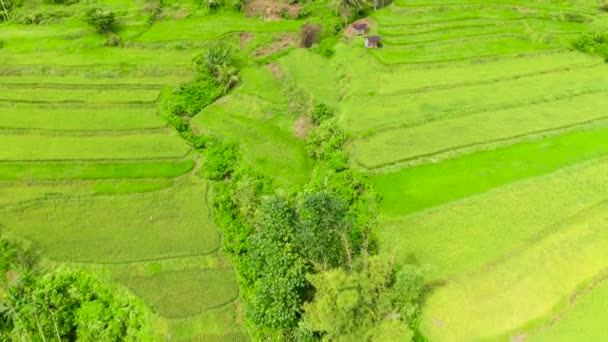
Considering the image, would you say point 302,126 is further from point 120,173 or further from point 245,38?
point 245,38

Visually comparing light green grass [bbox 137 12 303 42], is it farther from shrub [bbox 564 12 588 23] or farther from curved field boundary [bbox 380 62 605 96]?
shrub [bbox 564 12 588 23]

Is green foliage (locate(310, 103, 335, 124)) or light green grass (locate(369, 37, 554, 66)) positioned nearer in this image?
green foliage (locate(310, 103, 335, 124))

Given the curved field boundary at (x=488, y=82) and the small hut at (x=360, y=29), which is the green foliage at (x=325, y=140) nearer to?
the curved field boundary at (x=488, y=82)

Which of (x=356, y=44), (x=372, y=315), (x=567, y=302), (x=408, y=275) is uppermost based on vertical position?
(x=356, y=44)

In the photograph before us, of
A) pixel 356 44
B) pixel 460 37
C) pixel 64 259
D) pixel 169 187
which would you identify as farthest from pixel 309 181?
pixel 460 37

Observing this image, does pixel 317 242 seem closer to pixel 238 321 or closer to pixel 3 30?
pixel 238 321

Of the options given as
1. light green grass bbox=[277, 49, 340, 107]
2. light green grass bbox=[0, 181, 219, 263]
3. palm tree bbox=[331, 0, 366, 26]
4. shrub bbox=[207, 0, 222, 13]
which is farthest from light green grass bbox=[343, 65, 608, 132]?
shrub bbox=[207, 0, 222, 13]

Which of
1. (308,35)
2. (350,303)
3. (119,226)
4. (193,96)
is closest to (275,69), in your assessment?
(308,35)
